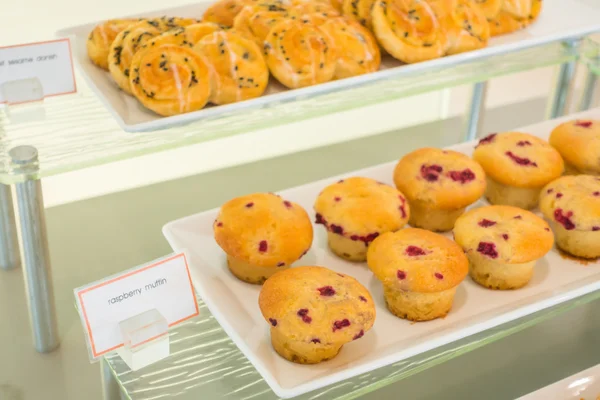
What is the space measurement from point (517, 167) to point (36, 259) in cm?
81

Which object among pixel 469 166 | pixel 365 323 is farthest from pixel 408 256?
pixel 469 166

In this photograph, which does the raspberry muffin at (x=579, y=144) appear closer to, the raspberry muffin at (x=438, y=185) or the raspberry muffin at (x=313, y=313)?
the raspberry muffin at (x=438, y=185)

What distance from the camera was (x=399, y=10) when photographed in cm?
125

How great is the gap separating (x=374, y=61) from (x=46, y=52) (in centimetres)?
51

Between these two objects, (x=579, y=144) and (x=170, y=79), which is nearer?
(x=170, y=79)

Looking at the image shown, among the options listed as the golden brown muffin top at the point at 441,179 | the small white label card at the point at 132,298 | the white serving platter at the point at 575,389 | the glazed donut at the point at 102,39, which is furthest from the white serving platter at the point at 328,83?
the white serving platter at the point at 575,389

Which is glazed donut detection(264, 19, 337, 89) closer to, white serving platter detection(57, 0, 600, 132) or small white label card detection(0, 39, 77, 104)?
white serving platter detection(57, 0, 600, 132)

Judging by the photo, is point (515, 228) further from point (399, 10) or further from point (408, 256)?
point (399, 10)

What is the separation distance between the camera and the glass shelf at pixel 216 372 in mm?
930

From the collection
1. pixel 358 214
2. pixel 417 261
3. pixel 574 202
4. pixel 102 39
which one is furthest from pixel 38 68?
pixel 574 202

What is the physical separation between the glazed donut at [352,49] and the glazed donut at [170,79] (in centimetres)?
22

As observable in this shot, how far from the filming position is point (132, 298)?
863mm

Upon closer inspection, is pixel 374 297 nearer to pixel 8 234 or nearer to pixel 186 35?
pixel 186 35

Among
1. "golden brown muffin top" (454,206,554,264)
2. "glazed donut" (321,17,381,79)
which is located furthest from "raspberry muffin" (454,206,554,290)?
"glazed donut" (321,17,381,79)
